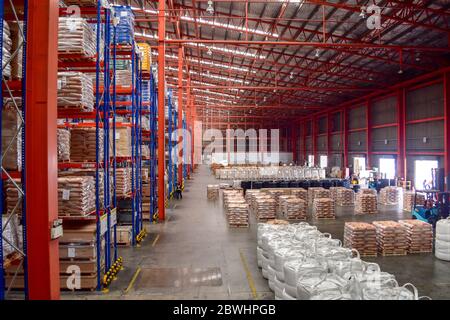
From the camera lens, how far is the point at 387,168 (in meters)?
27.2

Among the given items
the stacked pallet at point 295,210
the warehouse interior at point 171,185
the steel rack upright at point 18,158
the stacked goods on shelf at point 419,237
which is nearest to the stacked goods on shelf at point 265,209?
the warehouse interior at point 171,185

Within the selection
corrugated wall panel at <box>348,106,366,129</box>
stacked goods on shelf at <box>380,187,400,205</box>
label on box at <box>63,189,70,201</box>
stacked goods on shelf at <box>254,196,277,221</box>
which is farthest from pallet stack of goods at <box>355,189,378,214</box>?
corrugated wall panel at <box>348,106,366,129</box>

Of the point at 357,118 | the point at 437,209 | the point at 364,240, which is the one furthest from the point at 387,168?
the point at 364,240

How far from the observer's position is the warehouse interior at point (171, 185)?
4449 millimetres

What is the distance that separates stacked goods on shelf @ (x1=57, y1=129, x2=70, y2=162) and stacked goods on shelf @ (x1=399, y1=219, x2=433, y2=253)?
31.9 feet

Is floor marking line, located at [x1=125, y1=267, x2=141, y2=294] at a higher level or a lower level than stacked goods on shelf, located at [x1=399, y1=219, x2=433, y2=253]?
lower

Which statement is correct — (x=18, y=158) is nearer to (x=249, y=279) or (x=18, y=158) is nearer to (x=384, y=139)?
(x=249, y=279)

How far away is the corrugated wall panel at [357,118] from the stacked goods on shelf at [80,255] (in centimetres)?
3004

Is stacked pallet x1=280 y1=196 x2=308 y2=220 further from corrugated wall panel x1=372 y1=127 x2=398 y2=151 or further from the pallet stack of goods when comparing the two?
corrugated wall panel x1=372 y1=127 x2=398 y2=151

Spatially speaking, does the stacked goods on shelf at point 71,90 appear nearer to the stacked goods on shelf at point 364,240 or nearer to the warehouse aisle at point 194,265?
the warehouse aisle at point 194,265

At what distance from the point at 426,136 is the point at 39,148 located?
77.8 ft

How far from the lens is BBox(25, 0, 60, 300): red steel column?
170 inches

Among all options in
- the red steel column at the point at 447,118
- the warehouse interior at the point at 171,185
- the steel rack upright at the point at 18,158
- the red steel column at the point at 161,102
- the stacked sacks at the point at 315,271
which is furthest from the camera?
the red steel column at the point at 447,118
